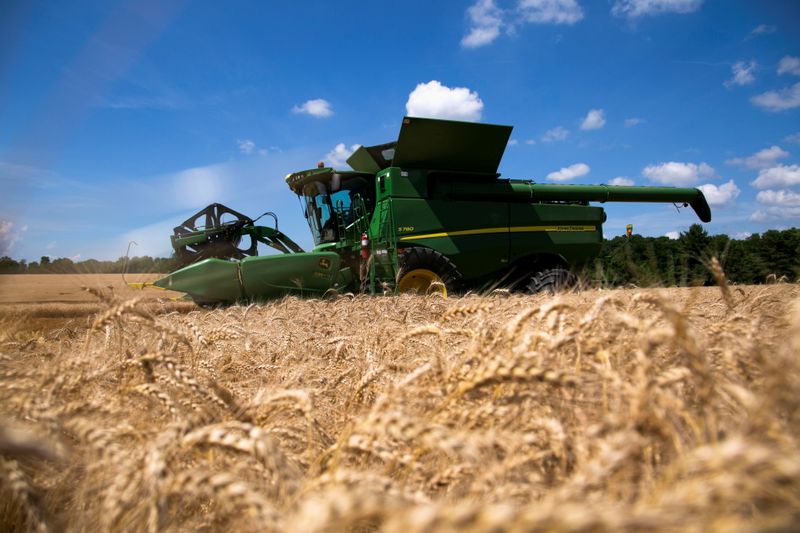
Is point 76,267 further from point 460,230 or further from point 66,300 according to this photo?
point 66,300

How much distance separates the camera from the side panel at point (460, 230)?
7.05m

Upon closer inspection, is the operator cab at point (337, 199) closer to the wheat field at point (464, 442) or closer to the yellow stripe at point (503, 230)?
the yellow stripe at point (503, 230)

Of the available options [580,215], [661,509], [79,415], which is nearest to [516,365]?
[661,509]

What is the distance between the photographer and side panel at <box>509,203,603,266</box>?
26.1 feet

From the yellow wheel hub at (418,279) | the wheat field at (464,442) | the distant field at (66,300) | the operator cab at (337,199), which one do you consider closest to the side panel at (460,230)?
the yellow wheel hub at (418,279)

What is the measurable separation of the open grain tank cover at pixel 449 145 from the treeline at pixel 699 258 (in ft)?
8.91

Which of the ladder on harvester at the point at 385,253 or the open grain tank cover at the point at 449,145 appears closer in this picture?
the ladder on harvester at the point at 385,253

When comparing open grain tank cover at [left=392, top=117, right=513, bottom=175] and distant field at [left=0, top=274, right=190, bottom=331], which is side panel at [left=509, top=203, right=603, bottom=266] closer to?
open grain tank cover at [left=392, top=117, right=513, bottom=175]

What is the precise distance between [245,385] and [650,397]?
1486 millimetres

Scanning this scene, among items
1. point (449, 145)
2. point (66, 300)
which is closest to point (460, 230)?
point (449, 145)

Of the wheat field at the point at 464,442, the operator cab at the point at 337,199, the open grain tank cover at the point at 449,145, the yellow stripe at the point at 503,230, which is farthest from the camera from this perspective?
the operator cab at the point at 337,199

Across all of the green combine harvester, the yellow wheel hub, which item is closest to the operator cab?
the green combine harvester

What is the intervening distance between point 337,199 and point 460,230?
2300 mm

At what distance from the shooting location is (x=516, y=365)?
0.78 metres
